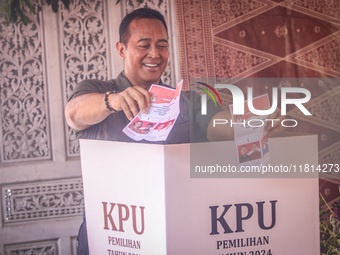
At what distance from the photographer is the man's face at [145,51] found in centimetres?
145

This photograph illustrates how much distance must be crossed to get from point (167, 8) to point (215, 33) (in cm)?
36

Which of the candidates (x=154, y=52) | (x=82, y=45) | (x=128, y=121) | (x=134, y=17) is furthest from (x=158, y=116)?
(x=82, y=45)

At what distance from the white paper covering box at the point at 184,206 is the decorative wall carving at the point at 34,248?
5.44 ft

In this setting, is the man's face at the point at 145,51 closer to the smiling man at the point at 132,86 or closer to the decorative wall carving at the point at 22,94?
the smiling man at the point at 132,86

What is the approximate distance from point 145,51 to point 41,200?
1.41m

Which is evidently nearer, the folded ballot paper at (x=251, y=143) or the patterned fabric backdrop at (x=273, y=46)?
the folded ballot paper at (x=251, y=143)

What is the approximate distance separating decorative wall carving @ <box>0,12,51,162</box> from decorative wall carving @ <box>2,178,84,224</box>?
192 millimetres

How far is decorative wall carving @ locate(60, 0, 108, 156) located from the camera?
2387 millimetres

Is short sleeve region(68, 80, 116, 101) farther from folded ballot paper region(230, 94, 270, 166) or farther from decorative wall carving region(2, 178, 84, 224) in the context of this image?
decorative wall carving region(2, 178, 84, 224)

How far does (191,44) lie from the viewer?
2.43 metres

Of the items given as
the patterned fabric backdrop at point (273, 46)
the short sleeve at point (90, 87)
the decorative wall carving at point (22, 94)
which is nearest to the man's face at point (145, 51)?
the short sleeve at point (90, 87)

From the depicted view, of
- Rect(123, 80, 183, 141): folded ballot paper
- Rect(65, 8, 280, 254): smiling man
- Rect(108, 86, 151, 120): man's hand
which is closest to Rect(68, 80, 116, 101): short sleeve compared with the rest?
Rect(65, 8, 280, 254): smiling man

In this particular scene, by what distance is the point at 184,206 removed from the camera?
81 cm

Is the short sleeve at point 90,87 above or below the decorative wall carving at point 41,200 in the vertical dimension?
above
